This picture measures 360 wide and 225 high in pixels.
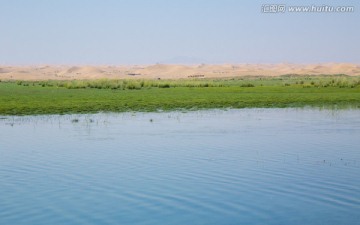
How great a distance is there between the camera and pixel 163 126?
82.4ft

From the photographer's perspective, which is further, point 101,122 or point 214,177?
point 101,122

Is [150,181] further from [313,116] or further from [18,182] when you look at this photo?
[313,116]

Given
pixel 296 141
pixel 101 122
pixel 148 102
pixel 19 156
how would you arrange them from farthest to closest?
pixel 148 102 → pixel 101 122 → pixel 296 141 → pixel 19 156

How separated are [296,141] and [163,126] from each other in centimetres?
711

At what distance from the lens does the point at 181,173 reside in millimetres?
14211

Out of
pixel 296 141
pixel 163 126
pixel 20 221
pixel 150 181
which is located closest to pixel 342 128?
pixel 296 141

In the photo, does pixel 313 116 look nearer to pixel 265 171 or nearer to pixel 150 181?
pixel 265 171

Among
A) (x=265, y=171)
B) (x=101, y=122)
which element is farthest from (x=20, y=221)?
(x=101, y=122)

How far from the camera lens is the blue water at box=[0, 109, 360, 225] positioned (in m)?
10.6

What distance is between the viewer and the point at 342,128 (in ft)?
77.4

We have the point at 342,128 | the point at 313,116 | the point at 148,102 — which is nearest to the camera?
the point at 342,128

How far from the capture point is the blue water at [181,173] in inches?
417

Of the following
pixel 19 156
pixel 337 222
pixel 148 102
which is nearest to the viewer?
pixel 337 222

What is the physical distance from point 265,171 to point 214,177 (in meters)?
1.48
